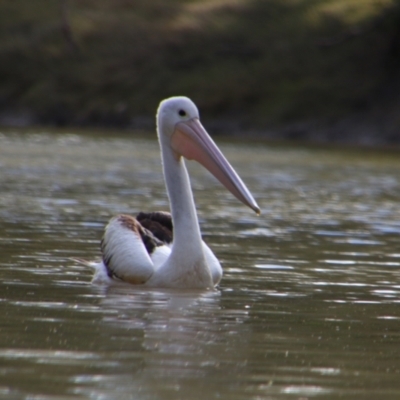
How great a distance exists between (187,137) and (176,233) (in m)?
0.69

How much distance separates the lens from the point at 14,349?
537 centimetres

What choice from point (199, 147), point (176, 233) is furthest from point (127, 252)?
point (199, 147)

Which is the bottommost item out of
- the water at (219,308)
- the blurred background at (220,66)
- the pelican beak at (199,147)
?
the water at (219,308)

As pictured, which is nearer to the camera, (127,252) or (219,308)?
(219,308)

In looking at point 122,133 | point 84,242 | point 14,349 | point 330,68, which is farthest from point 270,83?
point 14,349

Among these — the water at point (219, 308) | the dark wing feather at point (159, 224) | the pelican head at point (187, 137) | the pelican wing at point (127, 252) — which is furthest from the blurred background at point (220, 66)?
the pelican wing at point (127, 252)

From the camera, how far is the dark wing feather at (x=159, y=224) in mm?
8297

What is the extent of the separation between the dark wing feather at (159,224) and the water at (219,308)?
497mm

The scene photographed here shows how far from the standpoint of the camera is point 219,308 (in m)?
6.91

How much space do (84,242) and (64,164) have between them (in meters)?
11.0

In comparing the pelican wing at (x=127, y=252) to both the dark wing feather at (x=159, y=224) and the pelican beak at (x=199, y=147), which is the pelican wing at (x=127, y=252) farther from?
the pelican beak at (x=199, y=147)

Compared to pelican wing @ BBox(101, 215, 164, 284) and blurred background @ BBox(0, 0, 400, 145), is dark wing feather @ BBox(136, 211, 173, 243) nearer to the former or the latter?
pelican wing @ BBox(101, 215, 164, 284)

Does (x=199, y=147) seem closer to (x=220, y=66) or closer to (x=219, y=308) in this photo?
(x=219, y=308)

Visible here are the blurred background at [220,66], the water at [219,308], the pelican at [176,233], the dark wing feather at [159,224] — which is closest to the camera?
the water at [219,308]
